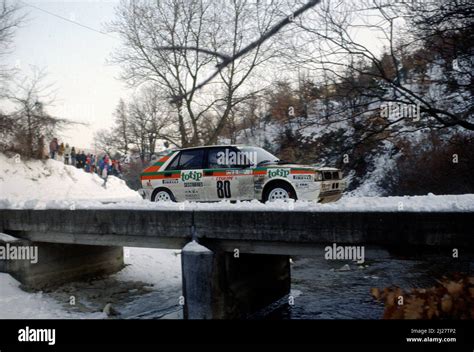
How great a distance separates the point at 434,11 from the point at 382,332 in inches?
190

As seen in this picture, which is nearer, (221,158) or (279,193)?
(279,193)

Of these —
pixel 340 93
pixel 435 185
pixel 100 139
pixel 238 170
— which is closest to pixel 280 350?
pixel 340 93

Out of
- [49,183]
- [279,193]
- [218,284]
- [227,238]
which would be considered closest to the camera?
[227,238]

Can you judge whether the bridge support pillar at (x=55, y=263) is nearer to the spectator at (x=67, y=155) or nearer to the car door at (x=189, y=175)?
the car door at (x=189, y=175)

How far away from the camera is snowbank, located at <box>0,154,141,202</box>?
2270 cm

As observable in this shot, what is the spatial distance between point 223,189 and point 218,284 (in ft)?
9.60

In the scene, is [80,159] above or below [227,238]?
above

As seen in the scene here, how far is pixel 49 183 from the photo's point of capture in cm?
2477

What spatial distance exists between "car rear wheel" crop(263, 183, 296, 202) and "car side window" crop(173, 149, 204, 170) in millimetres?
2113

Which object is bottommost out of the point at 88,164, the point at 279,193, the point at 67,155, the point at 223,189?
the point at 279,193

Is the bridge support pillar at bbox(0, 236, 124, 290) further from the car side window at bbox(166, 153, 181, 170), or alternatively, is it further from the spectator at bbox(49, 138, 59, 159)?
the spectator at bbox(49, 138, 59, 159)

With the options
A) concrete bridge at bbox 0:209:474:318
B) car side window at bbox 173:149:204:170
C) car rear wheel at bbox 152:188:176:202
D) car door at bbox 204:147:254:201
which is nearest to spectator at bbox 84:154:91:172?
concrete bridge at bbox 0:209:474:318

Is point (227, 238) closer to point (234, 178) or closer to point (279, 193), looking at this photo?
point (279, 193)

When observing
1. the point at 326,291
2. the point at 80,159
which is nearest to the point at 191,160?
the point at 326,291
